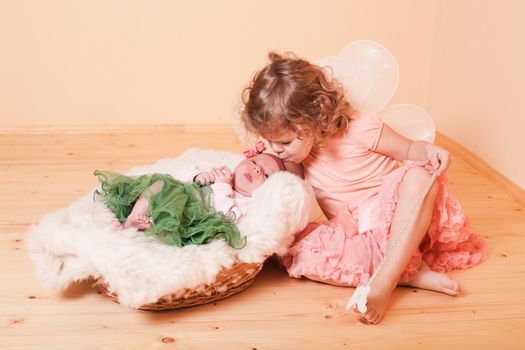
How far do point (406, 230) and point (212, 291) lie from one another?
0.47 m

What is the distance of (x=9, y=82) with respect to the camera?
2.67 m

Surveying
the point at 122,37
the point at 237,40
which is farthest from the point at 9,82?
the point at 237,40

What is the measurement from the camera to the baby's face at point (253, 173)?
158 cm

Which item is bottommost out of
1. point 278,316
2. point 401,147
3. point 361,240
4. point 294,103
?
point 278,316

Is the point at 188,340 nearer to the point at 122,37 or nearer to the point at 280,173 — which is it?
the point at 280,173

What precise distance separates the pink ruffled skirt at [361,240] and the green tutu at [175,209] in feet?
0.62

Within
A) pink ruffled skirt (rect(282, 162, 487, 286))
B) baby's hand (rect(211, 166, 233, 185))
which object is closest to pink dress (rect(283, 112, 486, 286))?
pink ruffled skirt (rect(282, 162, 487, 286))

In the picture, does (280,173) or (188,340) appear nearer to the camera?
(188,340)

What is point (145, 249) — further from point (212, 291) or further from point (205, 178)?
point (205, 178)

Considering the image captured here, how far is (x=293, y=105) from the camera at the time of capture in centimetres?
143

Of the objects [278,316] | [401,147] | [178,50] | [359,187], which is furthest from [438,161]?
[178,50]

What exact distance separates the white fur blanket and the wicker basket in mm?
25

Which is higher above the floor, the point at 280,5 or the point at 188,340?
the point at 280,5

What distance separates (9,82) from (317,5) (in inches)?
55.4
